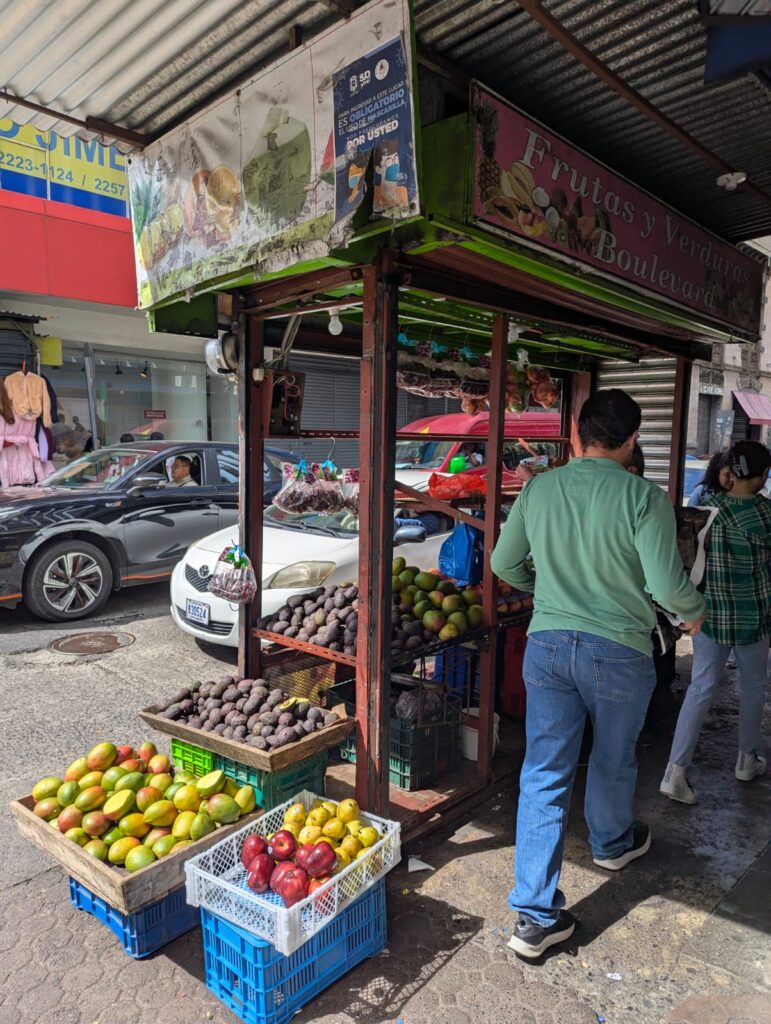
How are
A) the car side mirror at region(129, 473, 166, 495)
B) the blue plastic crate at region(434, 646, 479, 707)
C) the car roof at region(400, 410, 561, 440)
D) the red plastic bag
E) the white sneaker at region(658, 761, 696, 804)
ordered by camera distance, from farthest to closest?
the car roof at region(400, 410, 561, 440) → the car side mirror at region(129, 473, 166, 495) → the red plastic bag → the blue plastic crate at region(434, 646, 479, 707) → the white sneaker at region(658, 761, 696, 804)

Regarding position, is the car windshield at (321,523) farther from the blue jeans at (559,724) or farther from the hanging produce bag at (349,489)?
the blue jeans at (559,724)

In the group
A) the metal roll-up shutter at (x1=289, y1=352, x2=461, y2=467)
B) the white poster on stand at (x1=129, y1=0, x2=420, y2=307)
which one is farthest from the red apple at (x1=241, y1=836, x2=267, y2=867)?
the metal roll-up shutter at (x1=289, y1=352, x2=461, y2=467)

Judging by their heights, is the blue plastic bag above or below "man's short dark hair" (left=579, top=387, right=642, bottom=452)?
below

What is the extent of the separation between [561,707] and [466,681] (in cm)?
173

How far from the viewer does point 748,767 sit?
157 inches

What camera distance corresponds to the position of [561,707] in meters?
2.68

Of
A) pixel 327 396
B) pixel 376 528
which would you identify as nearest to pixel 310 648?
pixel 376 528

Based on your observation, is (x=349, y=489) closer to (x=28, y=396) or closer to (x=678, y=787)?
(x=678, y=787)

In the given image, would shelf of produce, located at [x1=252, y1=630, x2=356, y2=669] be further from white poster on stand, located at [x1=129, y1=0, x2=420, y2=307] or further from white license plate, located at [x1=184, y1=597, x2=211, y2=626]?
white license plate, located at [x1=184, y1=597, x2=211, y2=626]

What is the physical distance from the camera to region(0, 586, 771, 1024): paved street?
2.42 meters

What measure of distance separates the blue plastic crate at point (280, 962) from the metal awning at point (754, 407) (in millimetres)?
23356

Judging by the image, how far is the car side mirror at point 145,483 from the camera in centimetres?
771

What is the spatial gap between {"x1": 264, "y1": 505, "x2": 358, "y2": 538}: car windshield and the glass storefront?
17.5ft

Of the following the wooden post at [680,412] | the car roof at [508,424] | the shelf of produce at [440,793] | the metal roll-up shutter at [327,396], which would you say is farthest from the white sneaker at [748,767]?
the metal roll-up shutter at [327,396]
